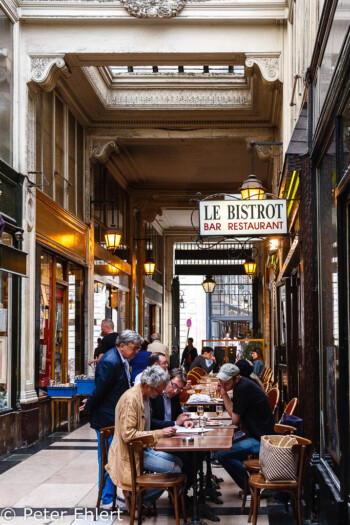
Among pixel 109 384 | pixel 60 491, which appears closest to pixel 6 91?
pixel 109 384

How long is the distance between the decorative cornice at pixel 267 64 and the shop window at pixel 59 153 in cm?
363

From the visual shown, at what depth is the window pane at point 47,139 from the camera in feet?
42.5

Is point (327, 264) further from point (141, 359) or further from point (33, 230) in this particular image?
point (33, 230)

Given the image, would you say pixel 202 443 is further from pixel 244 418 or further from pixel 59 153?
pixel 59 153

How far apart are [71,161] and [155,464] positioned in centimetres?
966

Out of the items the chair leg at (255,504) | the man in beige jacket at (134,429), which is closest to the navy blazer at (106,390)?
the man in beige jacket at (134,429)

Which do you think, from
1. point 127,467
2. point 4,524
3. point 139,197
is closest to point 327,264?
point 127,467

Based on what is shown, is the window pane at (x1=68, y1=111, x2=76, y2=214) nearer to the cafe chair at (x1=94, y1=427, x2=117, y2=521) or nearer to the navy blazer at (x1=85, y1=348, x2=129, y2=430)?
the navy blazer at (x1=85, y1=348, x2=129, y2=430)

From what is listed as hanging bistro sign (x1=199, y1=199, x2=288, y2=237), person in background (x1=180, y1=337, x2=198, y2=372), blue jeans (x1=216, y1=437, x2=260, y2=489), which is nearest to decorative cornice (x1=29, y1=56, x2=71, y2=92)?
hanging bistro sign (x1=199, y1=199, x2=288, y2=237)

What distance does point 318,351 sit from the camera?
6914mm

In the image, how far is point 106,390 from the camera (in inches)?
288

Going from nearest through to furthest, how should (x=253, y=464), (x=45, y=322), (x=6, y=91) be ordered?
(x=253, y=464) < (x=6, y=91) < (x=45, y=322)

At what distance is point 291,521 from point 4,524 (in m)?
2.60

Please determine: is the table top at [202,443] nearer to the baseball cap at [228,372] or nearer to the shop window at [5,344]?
the baseball cap at [228,372]
